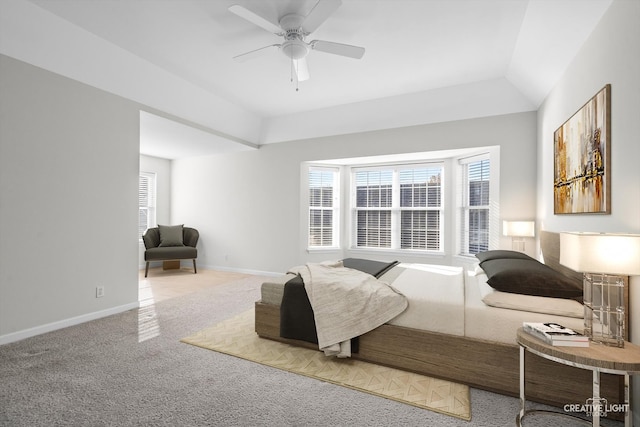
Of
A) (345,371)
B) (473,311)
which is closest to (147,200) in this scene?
(345,371)

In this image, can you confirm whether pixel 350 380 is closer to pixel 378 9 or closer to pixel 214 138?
pixel 378 9

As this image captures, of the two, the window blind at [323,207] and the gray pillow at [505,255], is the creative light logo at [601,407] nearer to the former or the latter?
the gray pillow at [505,255]

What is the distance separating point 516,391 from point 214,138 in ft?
16.1

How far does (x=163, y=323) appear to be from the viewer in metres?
3.14

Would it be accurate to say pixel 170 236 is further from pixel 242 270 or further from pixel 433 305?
pixel 433 305

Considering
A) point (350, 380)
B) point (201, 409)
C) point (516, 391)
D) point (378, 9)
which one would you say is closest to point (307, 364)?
point (350, 380)

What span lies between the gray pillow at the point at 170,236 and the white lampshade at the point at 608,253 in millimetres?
5903

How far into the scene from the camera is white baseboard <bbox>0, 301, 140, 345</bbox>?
8.51 feet

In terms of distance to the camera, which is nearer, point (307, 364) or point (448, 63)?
point (307, 364)

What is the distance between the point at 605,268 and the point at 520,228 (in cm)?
241

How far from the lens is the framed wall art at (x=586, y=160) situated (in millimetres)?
1996

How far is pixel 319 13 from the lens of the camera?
2314mm

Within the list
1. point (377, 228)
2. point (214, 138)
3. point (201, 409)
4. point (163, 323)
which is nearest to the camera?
point (201, 409)

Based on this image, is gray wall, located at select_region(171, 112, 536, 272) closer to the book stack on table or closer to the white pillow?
the white pillow
